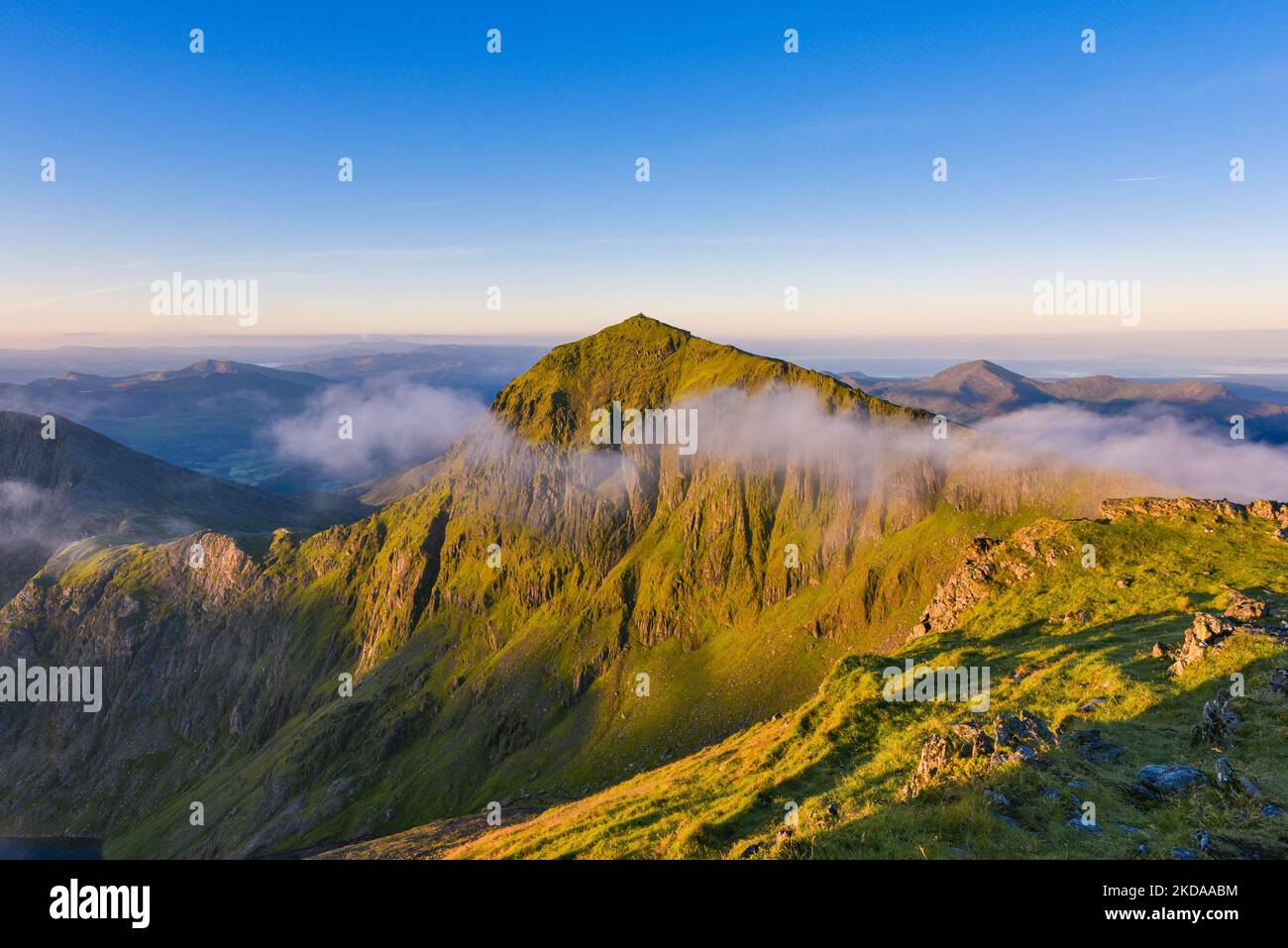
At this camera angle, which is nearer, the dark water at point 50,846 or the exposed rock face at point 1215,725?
the exposed rock face at point 1215,725

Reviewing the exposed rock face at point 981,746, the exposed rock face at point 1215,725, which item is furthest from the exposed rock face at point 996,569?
the exposed rock face at point 981,746

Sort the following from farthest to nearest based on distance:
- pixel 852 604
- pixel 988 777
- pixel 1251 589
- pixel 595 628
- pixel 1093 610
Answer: pixel 595 628, pixel 852 604, pixel 1093 610, pixel 1251 589, pixel 988 777

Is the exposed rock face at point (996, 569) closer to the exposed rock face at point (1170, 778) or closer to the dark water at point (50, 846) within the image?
the exposed rock face at point (1170, 778)

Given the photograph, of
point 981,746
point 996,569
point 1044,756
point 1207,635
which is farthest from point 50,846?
point 1207,635

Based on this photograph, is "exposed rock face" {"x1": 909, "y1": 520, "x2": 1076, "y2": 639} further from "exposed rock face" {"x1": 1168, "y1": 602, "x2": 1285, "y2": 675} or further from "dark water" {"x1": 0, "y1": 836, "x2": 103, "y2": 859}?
"dark water" {"x1": 0, "y1": 836, "x2": 103, "y2": 859}

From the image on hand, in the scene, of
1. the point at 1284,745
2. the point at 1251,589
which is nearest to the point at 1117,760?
the point at 1284,745
